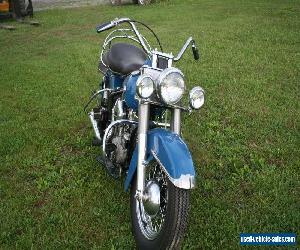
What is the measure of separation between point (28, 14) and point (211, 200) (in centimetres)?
1275

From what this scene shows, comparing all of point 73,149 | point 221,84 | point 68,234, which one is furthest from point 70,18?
point 68,234

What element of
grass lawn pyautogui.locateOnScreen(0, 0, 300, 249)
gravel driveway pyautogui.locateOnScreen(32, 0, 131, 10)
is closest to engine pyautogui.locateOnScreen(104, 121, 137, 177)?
grass lawn pyautogui.locateOnScreen(0, 0, 300, 249)

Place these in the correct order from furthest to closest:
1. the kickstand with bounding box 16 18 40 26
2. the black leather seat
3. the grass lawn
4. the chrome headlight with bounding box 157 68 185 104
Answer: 1. the kickstand with bounding box 16 18 40 26
2. the black leather seat
3. the grass lawn
4. the chrome headlight with bounding box 157 68 185 104

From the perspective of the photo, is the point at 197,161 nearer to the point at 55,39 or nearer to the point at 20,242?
the point at 20,242

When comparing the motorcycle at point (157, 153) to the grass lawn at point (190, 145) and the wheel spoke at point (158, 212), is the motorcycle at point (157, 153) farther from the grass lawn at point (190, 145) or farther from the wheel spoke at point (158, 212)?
the grass lawn at point (190, 145)

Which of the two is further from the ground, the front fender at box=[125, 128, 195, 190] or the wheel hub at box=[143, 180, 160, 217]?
the front fender at box=[125, 128, 195, 190]

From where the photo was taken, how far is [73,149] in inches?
196

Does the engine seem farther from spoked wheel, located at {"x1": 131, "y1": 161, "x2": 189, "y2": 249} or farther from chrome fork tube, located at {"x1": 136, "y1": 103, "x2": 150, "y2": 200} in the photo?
chrome fork tube, located at {"x1": 136, "y1": 103, "x2": 150, "y2": 200}

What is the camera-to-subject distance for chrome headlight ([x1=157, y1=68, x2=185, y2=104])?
279 centimetres

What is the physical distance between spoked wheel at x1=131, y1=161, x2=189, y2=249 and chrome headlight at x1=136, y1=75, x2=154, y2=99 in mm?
527

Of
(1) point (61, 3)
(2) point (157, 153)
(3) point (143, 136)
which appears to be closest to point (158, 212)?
(2) point (157, 153)

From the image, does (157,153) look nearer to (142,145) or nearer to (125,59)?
(142,145)

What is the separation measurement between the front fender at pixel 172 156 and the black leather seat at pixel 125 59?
→ 3.22 feet

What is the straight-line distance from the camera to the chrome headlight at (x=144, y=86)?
2.85m
